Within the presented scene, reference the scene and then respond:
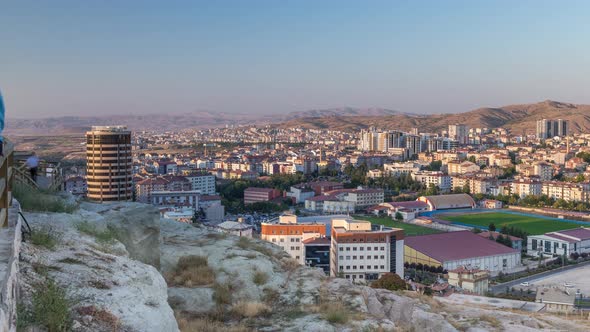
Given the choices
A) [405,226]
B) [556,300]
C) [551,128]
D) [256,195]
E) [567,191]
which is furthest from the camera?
[551,128]

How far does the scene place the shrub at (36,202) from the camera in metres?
2.57

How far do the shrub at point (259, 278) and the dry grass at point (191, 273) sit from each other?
20 centimetres

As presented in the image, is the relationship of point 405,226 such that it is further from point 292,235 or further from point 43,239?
point 43,239

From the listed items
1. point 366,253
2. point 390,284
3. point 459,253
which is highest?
point 390,284

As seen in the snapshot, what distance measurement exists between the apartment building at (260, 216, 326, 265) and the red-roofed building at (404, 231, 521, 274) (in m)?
2.23

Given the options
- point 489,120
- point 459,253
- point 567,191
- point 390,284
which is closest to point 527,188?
point 567,191

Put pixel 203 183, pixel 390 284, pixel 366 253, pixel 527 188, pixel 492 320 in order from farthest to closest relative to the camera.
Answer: pixel 203 183 → pixel 527 188 → pixel 366 253 → pixel 390 284 → pixel 492 320

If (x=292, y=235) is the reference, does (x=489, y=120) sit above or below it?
above

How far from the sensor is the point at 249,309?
256 cm

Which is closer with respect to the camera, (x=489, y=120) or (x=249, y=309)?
(x=249, y=309)

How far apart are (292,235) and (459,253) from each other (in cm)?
375

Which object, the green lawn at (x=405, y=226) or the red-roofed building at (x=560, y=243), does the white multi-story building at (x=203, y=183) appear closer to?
the green lawn at (x=405, y=226)

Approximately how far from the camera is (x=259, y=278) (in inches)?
118

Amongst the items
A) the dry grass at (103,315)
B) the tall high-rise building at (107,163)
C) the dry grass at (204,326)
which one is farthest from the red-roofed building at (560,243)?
the dry grass at (103,315)
